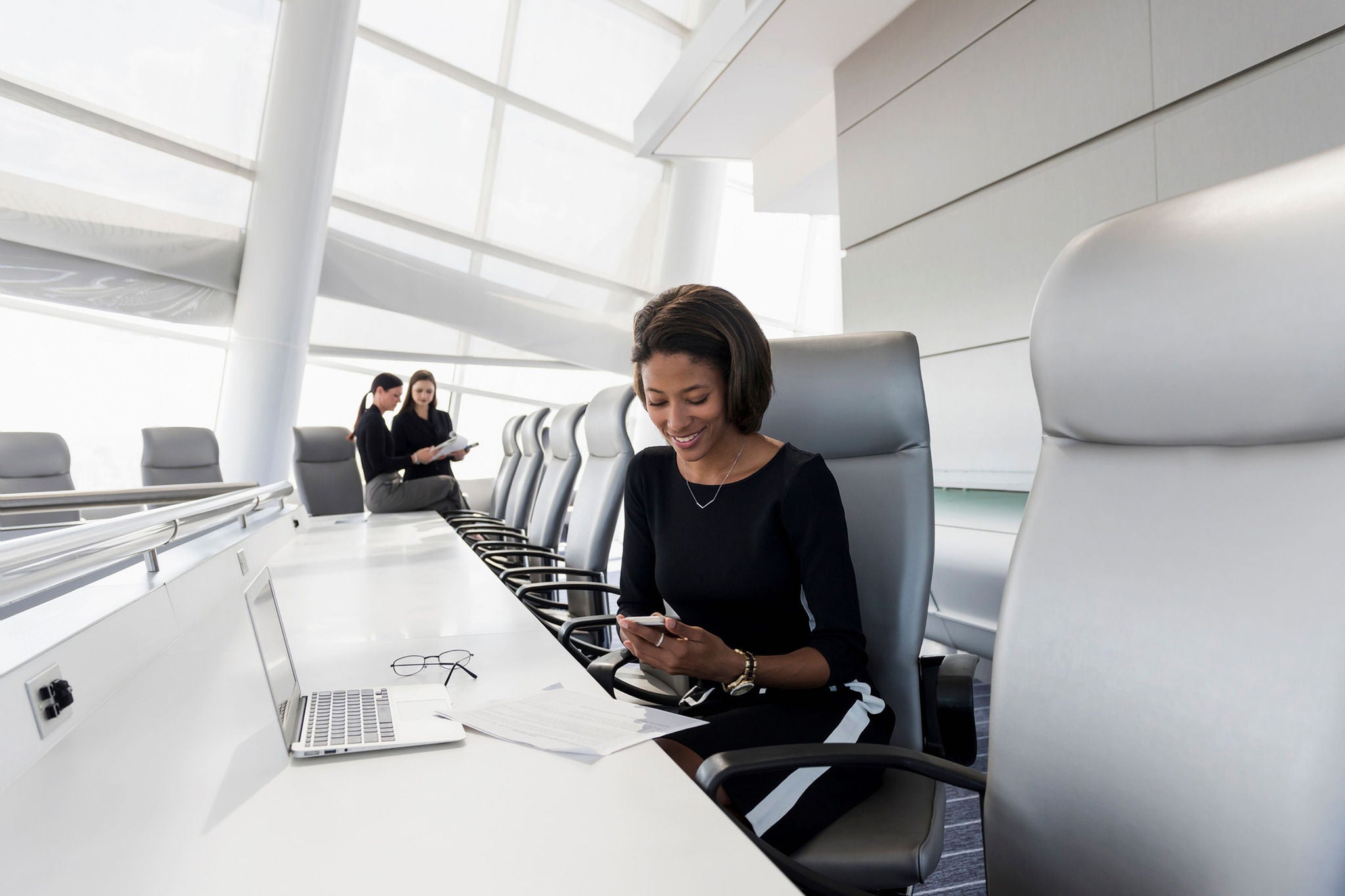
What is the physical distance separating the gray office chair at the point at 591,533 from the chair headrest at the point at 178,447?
124 inches

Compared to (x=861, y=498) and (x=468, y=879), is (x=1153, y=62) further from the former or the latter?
(x=468, y=879)

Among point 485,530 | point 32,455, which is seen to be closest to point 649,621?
point 485,530

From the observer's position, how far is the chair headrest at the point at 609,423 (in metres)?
2.96

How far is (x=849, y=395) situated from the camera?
1.60 m

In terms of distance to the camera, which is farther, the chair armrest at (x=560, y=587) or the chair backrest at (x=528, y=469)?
the chair backrest at (x=528, y=469)

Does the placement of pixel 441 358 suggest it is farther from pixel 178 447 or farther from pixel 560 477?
pixel 560 477

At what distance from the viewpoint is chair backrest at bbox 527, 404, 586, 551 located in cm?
363

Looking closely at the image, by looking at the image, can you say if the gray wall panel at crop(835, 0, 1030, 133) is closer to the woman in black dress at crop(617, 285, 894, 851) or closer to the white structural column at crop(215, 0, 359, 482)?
the woman in black dress at crop(617, 285, 894, 851)

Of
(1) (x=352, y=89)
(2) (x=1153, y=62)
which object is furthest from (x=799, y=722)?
(1) (x=352, y=89)

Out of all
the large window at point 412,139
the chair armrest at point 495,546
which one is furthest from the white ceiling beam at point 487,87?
the chair armrest at point 495,546

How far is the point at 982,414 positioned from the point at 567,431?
178cm

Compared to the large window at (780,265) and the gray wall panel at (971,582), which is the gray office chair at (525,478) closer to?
the gray wall panel at (971,582)

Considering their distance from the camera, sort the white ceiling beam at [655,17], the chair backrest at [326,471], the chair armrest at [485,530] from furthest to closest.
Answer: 1. the white ceiling beam at [655,17]
2. the chair backrest at [326,471]
3. the chair armrest at [485,530]

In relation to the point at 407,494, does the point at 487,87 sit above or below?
above
